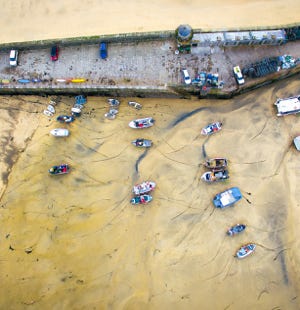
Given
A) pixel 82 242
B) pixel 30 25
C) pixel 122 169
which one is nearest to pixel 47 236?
pixel 82 242

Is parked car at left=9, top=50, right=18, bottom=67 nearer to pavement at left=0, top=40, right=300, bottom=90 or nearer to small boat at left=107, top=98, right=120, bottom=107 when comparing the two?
pavement at left=0, top=40, right=300, bottom=90

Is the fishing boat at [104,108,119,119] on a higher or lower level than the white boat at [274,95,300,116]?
higher

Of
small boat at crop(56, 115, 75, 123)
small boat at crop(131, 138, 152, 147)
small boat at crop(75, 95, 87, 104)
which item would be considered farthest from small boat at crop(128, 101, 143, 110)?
small boat at crop(56, 115, 75, 123)

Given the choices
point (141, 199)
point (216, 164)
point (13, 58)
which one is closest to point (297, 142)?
point (216, 164)

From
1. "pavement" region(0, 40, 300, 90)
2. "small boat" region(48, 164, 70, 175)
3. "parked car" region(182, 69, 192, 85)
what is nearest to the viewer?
"small boat" region(48, 164, 70, 175)

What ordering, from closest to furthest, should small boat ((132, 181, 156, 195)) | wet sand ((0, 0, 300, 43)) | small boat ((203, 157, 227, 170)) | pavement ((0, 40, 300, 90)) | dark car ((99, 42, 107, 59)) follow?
small boat ((132, 181, 156, 195)), small boat ((203, 157, 227, 170)), pavement ((0, 40, 300, 90)), dark car ((99, 42, 107, 59)), wet sand ((0, 0, 300, 43))

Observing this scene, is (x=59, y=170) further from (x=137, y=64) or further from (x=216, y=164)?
(x=216, y=164)

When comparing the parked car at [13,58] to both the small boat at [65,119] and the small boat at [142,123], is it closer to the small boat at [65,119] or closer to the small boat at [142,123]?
the small boat at [65,119]

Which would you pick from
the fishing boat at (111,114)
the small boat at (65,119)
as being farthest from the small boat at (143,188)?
the small boat at (65,119)
